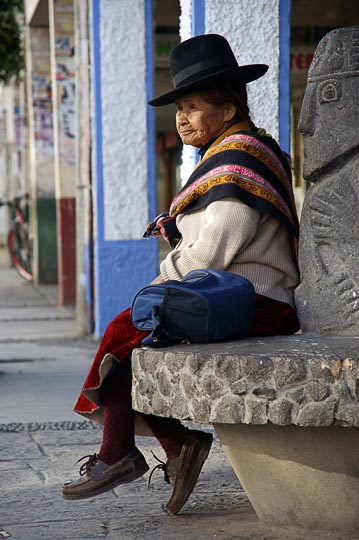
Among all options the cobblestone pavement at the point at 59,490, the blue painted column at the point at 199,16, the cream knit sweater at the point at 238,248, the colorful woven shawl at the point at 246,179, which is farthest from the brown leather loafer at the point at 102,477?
the blue painted column at the point at 199,16

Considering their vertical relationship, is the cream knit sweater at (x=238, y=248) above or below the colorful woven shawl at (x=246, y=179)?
below

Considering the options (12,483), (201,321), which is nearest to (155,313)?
(201,321)

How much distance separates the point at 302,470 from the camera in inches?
139

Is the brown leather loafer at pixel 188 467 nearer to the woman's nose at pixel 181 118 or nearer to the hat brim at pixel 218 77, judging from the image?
the woman's nose at pixel 181 118

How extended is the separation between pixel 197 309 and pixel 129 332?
0.47m

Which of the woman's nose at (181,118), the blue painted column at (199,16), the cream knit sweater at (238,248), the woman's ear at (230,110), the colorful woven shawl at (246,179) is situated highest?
the blue painted column at (199,16)

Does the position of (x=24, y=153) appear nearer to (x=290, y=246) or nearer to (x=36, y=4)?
(x=36, y=4)

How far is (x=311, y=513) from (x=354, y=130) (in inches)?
49.1

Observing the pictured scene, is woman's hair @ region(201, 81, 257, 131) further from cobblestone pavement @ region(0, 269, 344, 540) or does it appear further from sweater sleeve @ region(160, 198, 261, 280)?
cobblestone pavement @ region(0, 269, 344, 540)

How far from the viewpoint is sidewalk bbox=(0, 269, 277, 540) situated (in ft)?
13.2

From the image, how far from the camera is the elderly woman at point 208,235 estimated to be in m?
3.91

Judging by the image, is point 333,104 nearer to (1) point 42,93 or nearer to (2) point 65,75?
(2) point 65,75

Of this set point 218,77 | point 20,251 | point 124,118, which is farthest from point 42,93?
point 218,77

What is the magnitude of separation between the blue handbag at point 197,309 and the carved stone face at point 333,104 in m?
0.51
